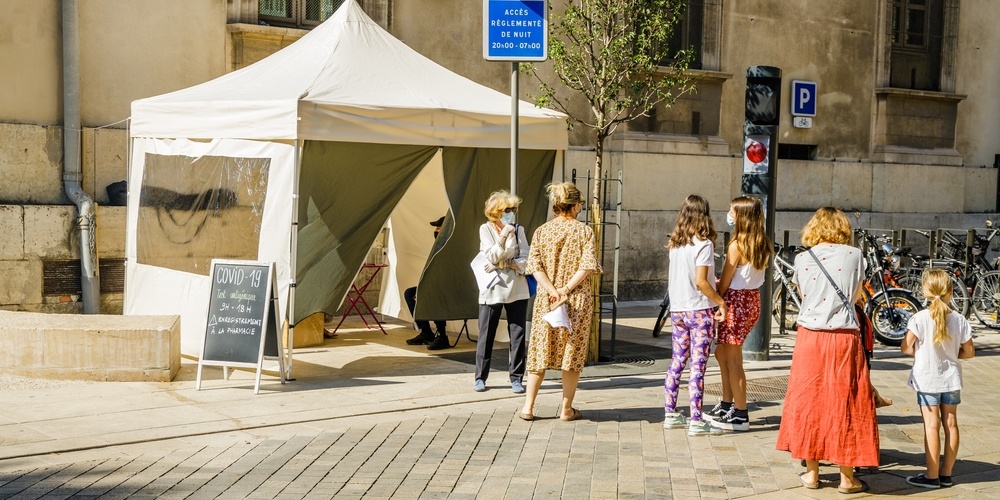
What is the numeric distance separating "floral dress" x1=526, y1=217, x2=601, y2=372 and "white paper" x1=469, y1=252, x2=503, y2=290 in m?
0.80

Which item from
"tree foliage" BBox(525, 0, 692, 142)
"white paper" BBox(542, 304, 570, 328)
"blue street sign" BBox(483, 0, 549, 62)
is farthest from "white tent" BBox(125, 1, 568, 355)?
"white paper" BBox(542, 304, 570, 328)

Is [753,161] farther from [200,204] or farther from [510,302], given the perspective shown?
[200,204]

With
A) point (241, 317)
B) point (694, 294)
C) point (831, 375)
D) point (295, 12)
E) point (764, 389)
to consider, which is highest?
point (295, 12)

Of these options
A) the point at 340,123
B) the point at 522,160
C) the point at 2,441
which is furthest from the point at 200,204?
the point at 2,441

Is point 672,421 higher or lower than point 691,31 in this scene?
lower

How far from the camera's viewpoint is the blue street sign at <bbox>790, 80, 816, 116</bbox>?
17.5 metres

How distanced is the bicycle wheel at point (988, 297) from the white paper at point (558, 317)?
8050 mm

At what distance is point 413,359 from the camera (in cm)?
1052

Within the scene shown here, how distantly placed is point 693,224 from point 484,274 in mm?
1923

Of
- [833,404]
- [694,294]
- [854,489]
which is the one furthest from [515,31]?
[854,489]

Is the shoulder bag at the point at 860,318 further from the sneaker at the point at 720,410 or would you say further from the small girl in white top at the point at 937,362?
the sneaker at the point at 720,410

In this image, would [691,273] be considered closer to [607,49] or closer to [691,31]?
[607,49]

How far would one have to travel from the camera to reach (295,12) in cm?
1377

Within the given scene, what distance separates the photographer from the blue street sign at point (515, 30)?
29.0ft
